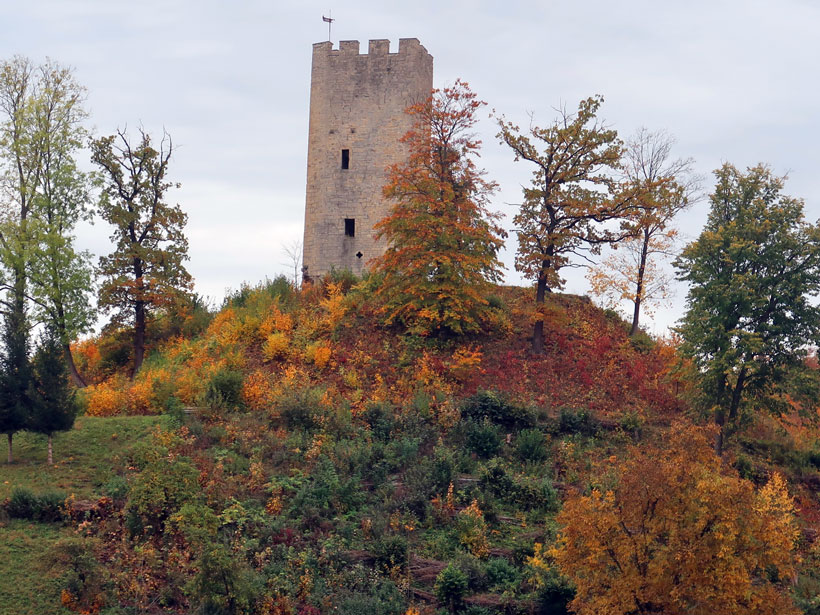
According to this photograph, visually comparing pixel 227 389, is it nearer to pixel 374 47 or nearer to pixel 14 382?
pixel 14 382

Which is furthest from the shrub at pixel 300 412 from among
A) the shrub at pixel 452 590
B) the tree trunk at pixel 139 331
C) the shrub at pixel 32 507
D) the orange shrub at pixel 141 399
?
the tree trunk at pixel 139 331

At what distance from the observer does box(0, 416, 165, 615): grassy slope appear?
1695 centimetres

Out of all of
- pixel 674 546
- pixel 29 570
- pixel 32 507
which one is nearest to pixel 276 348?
pixel 32 507

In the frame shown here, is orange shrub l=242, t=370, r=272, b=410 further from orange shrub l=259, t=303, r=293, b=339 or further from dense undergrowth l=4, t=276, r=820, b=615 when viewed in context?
orange shrub l=259, t=303, r=293, b=339

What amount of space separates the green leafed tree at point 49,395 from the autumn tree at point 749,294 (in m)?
17.0

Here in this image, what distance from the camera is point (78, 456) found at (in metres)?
22.5

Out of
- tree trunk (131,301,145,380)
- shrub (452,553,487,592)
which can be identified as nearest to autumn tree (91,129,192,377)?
tree trunk (131,301,145,380)

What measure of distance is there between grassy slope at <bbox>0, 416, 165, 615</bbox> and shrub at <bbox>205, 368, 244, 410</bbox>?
187cm

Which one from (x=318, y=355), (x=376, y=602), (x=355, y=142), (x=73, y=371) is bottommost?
(x=376, y=602)

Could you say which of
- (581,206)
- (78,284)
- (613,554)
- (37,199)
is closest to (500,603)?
(613,554)

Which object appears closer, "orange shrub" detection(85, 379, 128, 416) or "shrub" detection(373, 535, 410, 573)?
"shrub" detection(373, 535, 410, 573)

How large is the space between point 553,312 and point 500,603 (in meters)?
13.4

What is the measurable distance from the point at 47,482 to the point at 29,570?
12.2 feet

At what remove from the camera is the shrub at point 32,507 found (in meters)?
19.4
